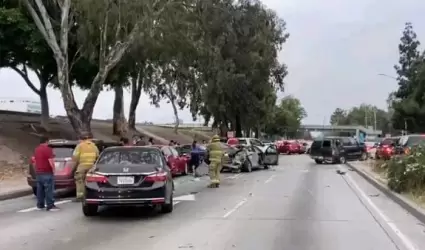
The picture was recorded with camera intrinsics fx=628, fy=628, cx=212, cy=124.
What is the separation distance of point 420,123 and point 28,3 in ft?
205

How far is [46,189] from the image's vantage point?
14695mm

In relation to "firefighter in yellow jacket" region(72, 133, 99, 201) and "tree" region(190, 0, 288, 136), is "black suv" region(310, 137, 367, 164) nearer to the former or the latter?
"tree" region(190, 0, 288, 136)

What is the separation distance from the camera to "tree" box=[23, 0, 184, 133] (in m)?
27.4

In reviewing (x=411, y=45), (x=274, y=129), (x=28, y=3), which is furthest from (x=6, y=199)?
(x=274, y=129)

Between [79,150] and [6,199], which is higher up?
[79,150]

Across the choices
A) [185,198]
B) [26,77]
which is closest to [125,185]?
[185,198]

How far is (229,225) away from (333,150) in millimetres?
29554

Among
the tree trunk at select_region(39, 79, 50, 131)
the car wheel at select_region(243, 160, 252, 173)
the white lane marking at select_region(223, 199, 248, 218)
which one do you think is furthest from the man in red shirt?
the tree trunk at select_region(39, 79, 50, 131)

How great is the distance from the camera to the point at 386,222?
12.7 metres

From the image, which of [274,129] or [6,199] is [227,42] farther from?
[274,129]

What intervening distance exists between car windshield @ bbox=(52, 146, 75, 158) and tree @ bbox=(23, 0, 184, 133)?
1031 cm

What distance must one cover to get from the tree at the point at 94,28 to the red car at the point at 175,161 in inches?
177

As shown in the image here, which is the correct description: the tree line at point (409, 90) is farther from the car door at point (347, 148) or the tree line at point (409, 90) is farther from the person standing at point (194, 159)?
the person standing at point (194, 159)

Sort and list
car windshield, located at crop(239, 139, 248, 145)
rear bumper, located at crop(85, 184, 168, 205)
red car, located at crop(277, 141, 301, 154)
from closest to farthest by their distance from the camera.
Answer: rear bumper, located at crop(85, 184, 168, 205), car windshield, located at crop(239, 139, 248, 145), red car, located at crop(277, 141, 301, 154)
